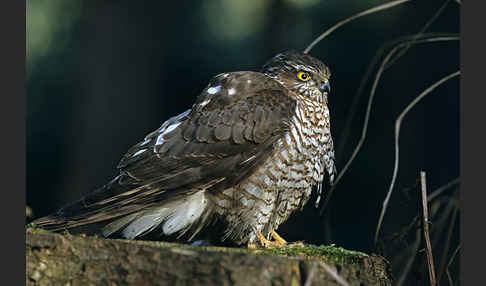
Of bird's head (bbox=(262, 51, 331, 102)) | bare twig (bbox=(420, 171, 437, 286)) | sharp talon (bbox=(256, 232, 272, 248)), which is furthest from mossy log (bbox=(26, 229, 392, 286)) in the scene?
bird's head (bbox=(262, 51, 331, 102))

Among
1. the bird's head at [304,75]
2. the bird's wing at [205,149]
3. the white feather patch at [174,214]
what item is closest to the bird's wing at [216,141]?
the bird's wing at [205,149]

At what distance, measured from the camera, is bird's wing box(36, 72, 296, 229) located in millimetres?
2826

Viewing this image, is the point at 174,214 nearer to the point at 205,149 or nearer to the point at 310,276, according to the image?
the point at 205,149

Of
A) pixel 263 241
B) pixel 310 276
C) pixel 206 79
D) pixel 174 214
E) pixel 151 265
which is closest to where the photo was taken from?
pixel 310 276

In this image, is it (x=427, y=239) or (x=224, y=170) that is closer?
(x=427, y=239)

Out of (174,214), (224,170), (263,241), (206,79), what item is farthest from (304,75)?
(206,79)

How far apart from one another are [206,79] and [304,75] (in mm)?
3472

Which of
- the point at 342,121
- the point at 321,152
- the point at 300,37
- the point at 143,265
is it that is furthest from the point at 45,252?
the point at 300,37

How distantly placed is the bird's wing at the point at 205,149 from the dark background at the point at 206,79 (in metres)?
2.33

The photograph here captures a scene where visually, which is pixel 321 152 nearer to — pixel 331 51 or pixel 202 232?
pixel 202 232

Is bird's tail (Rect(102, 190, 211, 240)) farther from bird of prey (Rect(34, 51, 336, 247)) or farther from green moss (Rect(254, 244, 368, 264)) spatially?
green moss (Rect(254, 244, 368, 264))

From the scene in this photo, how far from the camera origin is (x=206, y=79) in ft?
22.4

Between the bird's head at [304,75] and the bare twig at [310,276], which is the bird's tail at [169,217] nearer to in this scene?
the bird's head at [304,75]

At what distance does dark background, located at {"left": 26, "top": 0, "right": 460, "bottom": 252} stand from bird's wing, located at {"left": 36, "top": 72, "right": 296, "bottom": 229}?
2.33 m
